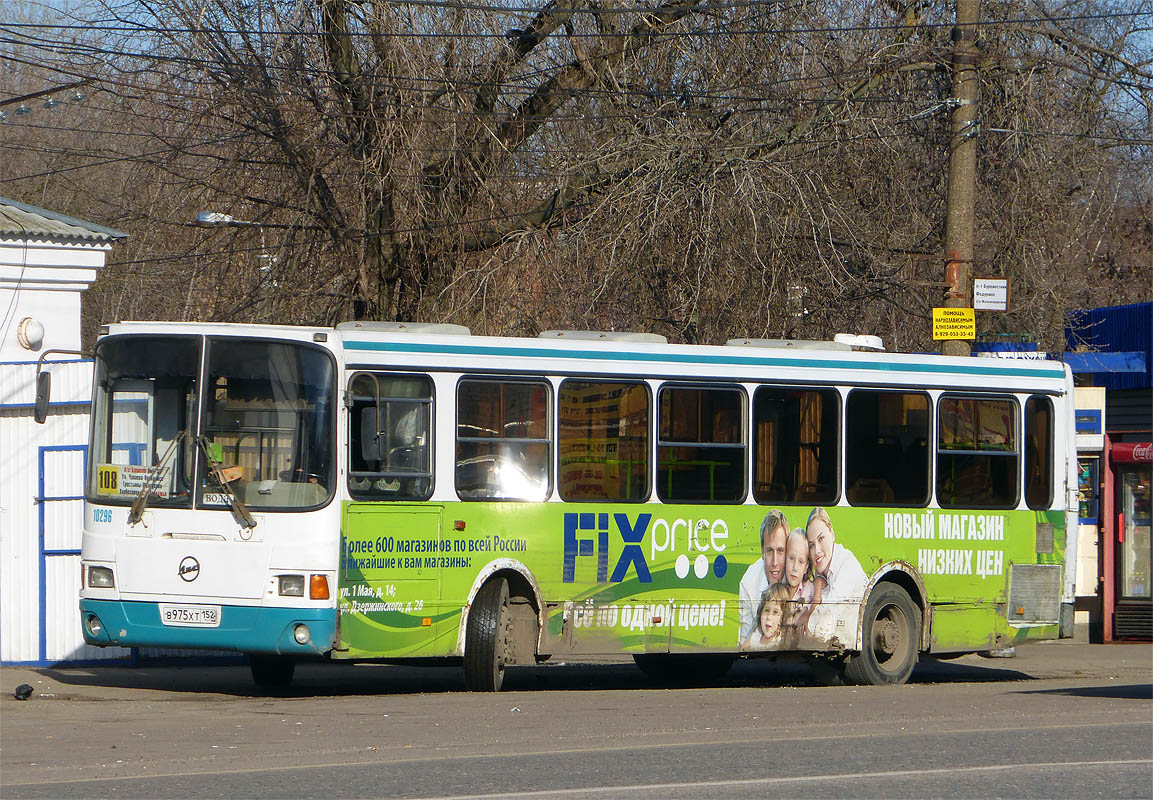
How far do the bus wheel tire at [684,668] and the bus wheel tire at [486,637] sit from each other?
9.52ft

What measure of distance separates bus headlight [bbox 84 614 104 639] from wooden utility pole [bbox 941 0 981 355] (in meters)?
9.56

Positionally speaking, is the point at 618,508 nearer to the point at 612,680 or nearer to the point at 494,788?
the point at 612,680

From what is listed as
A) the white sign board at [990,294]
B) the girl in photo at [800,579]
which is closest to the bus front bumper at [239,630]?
the girl in photo at [800,579]

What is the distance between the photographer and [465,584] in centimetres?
1229

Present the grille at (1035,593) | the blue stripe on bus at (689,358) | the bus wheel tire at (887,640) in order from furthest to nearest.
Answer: the grille at (1035,593) → the bus wheel tire at (887,640) → the blue stripe on bus at (689,358)

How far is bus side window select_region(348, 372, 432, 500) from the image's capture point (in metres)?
11.9

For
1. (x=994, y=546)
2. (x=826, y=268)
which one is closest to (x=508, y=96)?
(x=826, y=268)

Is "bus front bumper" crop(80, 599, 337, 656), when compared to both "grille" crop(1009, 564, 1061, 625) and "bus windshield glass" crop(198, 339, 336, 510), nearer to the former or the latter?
"bus windshield glass" crop(198, 339, 336, 510)

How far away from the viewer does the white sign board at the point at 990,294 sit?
17.1 metres

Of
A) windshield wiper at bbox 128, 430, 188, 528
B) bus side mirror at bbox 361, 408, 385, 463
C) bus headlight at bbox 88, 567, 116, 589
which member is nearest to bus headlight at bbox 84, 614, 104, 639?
bus headlight at bbox 88, 567, 116, 589

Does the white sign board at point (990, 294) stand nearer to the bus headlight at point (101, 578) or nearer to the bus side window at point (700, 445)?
the bus side window at point (700, 445)

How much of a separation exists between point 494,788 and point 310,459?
453cm

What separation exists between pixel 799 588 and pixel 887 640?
1.20m

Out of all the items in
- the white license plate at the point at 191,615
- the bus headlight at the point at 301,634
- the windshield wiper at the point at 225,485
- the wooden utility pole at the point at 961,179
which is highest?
the wooden utility pole at the point at 961,179
